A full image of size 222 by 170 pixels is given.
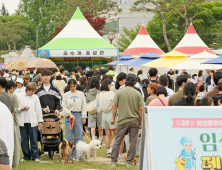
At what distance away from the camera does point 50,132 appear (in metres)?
10.4

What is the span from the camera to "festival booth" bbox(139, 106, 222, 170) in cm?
528

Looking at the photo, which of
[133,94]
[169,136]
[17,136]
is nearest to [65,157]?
[17,136]

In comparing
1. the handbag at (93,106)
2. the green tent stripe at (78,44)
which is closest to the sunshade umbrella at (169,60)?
the handbag at (93,106)

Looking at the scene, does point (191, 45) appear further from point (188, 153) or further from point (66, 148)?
point (188, 153)

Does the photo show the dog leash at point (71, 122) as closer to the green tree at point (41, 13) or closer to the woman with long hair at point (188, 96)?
the woman with long hair at point (188, 96)

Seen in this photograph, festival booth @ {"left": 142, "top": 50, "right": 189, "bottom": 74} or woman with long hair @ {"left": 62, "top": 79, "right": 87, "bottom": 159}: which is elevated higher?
festival booth @ {"left": 142, "top": 50, "right": 189, "bottom": 74}

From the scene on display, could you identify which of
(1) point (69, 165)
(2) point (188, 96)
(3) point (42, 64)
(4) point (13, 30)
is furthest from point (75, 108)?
(4) point (13, 30)

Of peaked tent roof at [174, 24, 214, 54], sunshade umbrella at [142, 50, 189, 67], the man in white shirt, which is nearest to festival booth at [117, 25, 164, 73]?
peaked tent roof at [174, 24, 214, 54]

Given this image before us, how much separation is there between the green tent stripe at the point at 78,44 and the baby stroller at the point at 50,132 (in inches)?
646

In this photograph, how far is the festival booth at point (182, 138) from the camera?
5.28 m

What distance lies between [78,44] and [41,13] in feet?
256

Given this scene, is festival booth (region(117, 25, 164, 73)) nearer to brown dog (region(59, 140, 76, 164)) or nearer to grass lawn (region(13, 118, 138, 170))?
grass lawn (region(13, 118, 138, 170))

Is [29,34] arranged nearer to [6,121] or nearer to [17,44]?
[17,44]

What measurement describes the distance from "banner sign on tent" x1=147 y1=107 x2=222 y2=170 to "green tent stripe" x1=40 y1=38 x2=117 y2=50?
2151 cm
